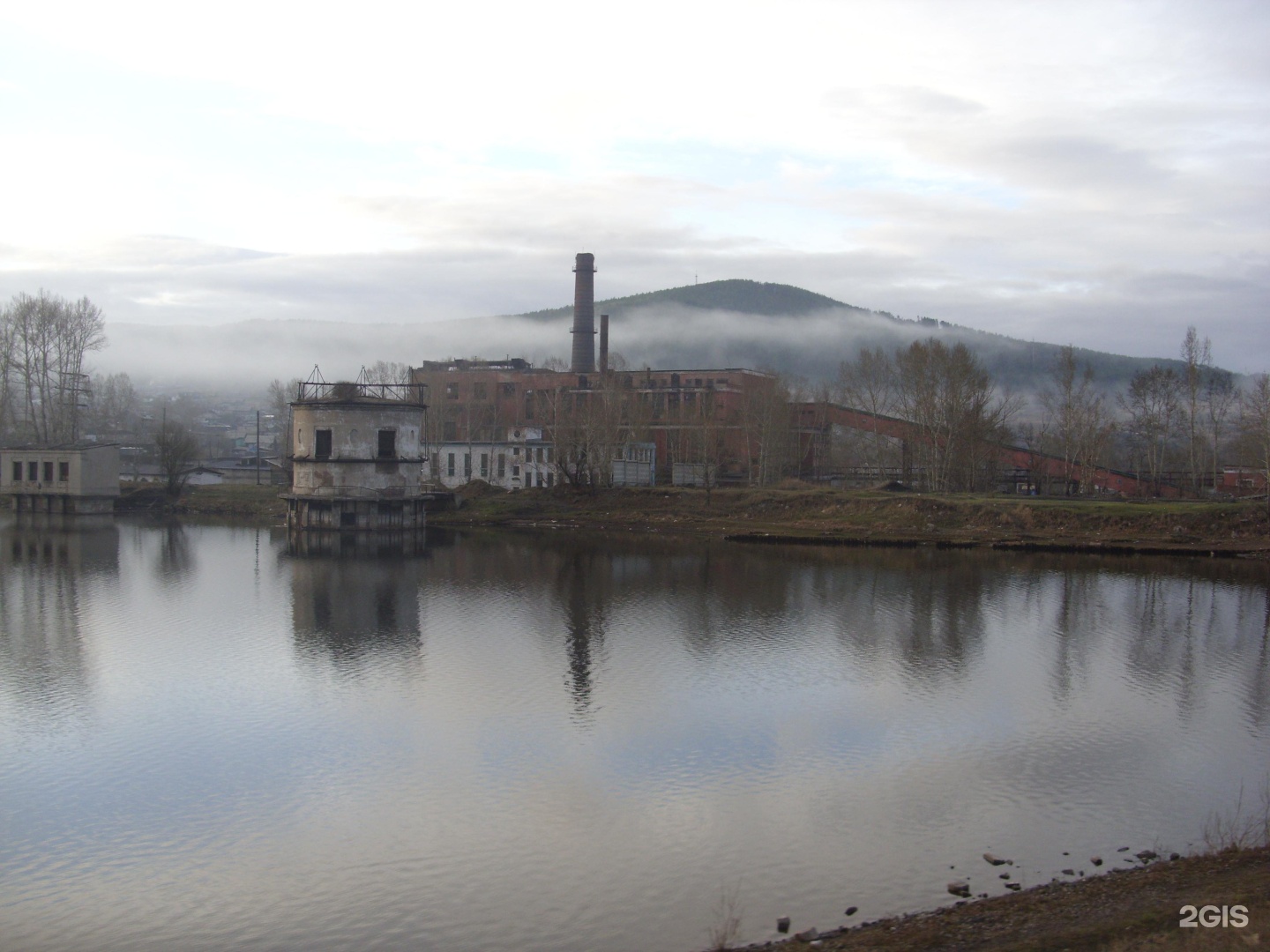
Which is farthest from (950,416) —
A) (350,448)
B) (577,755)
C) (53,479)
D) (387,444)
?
(53,479)

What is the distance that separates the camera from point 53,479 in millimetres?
66250

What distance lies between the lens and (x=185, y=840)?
553 inches

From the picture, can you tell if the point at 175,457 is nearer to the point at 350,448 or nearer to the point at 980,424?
the point at 350,448

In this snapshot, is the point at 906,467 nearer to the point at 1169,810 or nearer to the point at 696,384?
the point at 696,384

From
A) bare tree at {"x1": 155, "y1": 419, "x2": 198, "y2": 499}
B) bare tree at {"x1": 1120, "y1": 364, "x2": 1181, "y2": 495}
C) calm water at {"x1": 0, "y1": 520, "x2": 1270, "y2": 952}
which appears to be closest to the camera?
calm water at {"x1": 0, "y1": 520, "x2": 1270, "y2": 952}

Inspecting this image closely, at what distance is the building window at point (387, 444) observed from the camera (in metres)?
55.2

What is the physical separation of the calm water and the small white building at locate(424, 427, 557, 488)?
36.1 meters

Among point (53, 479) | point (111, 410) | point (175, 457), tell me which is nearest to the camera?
point (53, 479)

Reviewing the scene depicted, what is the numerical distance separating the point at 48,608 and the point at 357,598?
28.7 feet

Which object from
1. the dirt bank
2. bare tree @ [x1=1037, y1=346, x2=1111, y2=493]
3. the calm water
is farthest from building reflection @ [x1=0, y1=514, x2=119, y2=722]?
bare tree @ [x1=1037, y1=346, x2=1111, y2=493]

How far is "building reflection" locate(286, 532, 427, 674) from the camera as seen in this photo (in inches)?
1030

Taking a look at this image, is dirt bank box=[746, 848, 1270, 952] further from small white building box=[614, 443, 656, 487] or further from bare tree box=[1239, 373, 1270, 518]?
small white building box=[614, 443, 656, 487]

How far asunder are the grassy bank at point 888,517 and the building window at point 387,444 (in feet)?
24.7

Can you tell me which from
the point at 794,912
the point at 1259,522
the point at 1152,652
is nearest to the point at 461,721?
the point at 794,912
